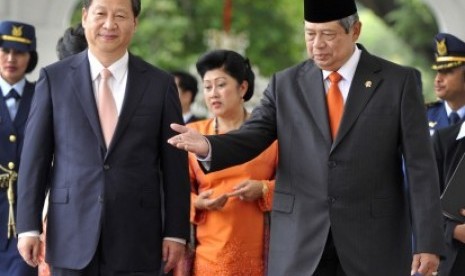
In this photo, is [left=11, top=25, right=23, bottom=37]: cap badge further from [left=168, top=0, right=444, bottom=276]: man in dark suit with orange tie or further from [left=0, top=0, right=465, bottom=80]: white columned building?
[left=168, top=0, right=444, bottom=276]: man in dark suit with orange tie

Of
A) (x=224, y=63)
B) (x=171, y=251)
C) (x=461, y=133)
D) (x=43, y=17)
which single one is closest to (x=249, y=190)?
(x=224, y=63)

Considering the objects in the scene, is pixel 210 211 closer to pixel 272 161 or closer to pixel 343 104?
pixel 272 161

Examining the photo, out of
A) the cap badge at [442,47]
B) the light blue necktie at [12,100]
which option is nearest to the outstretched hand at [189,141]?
the light blue necktie at [12,100]

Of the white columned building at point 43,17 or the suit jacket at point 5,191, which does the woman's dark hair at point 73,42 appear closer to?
the suit jacket at point 5,191

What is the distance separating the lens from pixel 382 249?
560cm

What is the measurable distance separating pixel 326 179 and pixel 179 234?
28.7 inches

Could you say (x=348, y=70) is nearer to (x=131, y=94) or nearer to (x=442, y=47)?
(x=131, y=94)

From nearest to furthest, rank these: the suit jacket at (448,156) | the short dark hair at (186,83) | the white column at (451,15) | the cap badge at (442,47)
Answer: the suit jacket at (448,156) → the cap badge at (442,47) → the short dark hair at (186,83) → the white column at (451,15)

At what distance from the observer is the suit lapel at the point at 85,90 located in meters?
5.60

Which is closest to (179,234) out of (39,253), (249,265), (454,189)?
(39,253)

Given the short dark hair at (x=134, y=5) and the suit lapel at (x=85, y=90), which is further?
the short dark hair at (x=134, y=5)

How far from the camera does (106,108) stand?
223 inches

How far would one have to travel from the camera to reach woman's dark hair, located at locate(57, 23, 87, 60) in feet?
21.9

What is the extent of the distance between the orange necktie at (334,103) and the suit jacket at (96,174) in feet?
2.34
